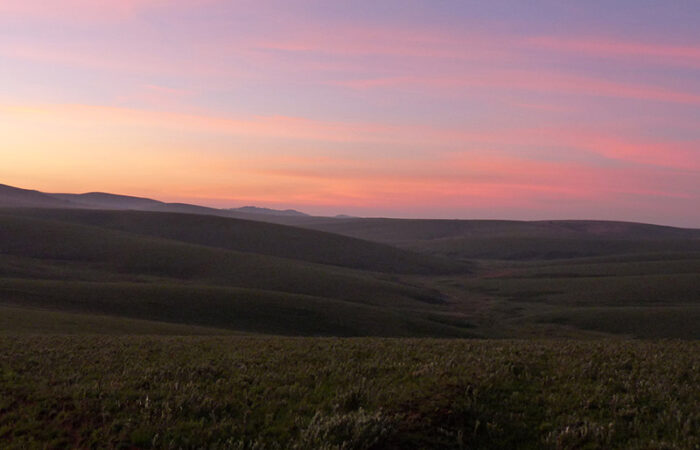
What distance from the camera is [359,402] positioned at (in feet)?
36.4

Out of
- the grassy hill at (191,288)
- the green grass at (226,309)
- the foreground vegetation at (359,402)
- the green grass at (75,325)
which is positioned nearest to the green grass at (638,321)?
the grassy hill at (191,288)

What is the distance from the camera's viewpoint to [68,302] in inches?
2126

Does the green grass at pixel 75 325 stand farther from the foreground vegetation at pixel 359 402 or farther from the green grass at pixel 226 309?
the foreground vegetation at pixel 359 402

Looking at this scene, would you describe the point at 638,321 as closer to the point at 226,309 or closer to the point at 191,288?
the point at 226,309

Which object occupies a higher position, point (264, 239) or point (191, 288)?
point (264, 239)

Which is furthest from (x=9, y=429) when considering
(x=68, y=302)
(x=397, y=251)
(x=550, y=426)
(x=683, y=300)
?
(x=397, y=251)

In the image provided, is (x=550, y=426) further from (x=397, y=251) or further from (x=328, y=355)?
(x=397, y=251)

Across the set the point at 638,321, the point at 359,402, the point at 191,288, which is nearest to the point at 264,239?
the point at 191,288

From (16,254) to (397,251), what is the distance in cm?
9808

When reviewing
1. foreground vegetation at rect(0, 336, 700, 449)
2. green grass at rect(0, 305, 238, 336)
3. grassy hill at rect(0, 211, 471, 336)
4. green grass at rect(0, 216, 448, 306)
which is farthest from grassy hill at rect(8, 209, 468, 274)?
foreground vegetation at rect(0, 336, 700, 449)

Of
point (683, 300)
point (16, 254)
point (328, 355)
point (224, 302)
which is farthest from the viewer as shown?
point (16, 254)

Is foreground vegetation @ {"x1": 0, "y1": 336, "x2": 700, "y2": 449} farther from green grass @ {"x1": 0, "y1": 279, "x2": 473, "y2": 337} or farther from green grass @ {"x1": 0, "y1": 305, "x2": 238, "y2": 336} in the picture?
green grass @ {"x1": 0, "y1": 279, "x2": 473, "y2": 337}

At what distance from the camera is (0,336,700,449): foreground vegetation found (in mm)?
9477

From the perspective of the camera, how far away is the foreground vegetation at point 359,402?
948 cm
